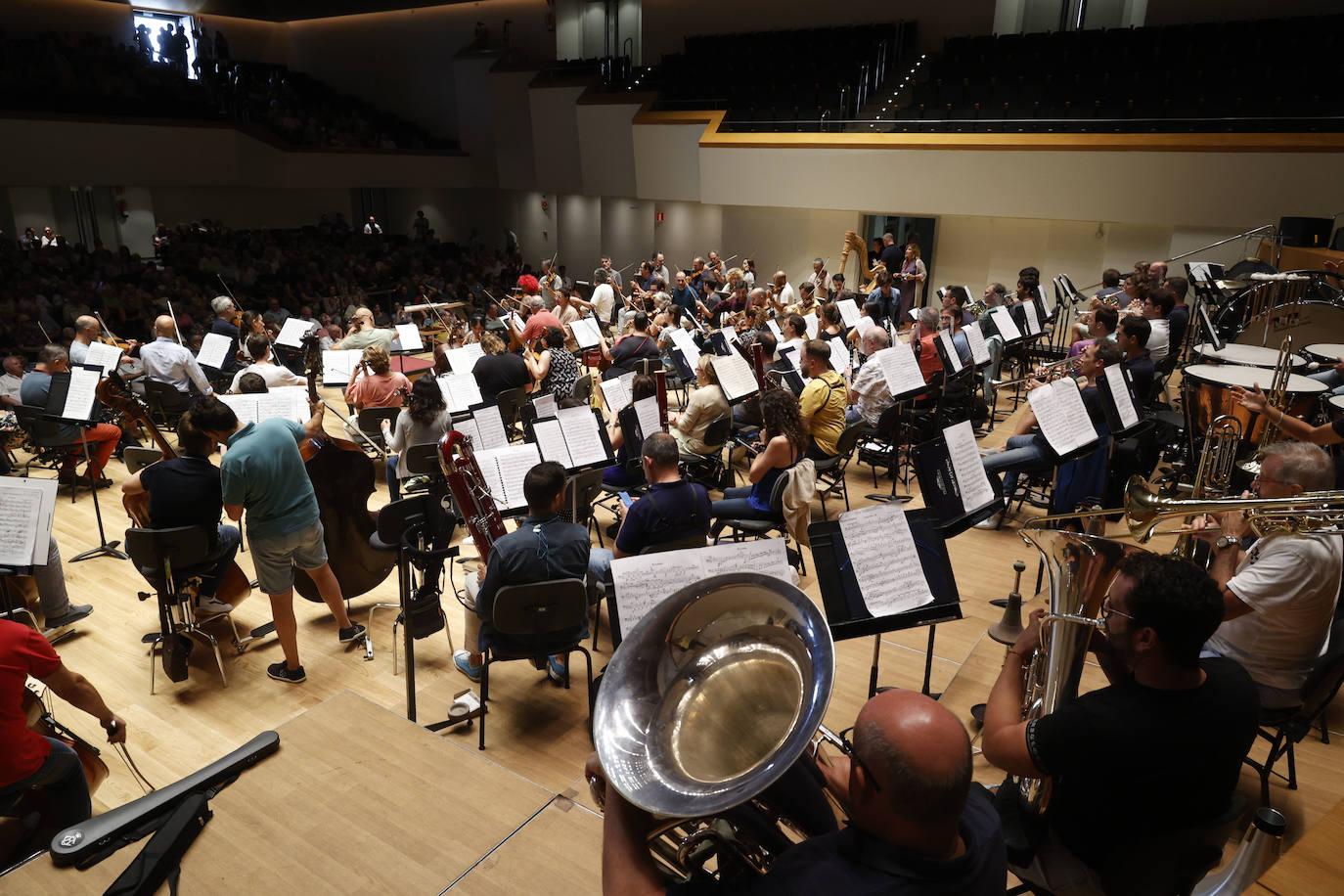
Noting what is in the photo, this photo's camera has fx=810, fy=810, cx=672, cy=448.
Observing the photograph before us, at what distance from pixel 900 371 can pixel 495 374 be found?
3740mm

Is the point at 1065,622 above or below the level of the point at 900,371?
above

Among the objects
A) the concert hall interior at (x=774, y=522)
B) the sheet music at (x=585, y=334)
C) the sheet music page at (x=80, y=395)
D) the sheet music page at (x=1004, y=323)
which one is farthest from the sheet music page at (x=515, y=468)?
the sheet music page at (x=1004, y=323)

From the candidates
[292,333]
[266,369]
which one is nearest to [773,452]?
[266,369]

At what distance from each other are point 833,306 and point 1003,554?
395cm

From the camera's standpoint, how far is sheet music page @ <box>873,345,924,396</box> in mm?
6652

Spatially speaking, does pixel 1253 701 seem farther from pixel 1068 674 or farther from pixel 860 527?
pixel 860 527

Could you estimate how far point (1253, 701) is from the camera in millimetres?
2211

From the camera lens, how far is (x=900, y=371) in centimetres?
669

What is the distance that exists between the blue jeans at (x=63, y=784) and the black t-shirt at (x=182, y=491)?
4.94 feet

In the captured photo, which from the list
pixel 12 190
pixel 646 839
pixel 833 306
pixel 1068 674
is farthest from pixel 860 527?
pixel 12 190

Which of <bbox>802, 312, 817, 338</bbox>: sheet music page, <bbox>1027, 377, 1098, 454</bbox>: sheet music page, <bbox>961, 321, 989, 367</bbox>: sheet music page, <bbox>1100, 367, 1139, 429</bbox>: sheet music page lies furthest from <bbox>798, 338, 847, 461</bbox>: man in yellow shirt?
<bbox>802, 312, 817, 338</bbox>: sheet music page

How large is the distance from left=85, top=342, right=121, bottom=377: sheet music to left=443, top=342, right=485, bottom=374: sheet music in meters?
3.13

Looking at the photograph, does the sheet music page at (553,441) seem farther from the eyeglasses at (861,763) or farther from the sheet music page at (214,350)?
the sheet music page at (214,350)

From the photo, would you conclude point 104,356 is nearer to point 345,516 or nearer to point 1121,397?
point 345,516
